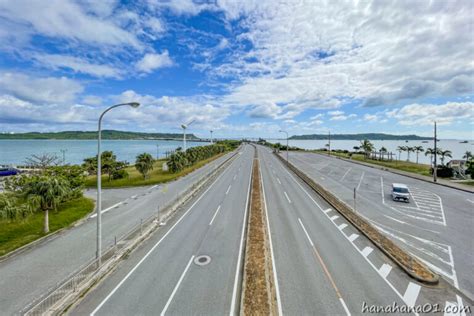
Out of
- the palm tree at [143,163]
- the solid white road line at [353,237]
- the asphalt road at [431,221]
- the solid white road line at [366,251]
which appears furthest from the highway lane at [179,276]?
the palm tree at [143,163]

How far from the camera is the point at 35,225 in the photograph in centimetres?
2092

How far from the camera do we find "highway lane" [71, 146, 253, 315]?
32.8 ft

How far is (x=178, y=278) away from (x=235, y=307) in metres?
3.77

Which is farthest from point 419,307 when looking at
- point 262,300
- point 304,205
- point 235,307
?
point 304,205

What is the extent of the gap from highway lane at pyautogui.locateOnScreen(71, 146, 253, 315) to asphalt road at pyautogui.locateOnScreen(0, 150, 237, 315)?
10.5 ft

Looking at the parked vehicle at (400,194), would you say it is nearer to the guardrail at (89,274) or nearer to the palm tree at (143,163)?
the guardrail at (89,274)

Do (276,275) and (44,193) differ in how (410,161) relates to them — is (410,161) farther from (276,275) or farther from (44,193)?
(44,193)

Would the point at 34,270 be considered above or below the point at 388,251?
below

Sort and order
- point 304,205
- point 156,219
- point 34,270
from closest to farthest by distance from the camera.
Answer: point 34,270 < point 156,219 < point 304,205

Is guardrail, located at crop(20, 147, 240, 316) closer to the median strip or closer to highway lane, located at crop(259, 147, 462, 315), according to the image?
the median strip

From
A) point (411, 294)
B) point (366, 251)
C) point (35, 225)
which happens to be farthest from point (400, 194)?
point (35, 225)

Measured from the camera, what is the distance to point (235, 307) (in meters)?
9.97

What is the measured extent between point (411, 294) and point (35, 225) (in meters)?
29.1

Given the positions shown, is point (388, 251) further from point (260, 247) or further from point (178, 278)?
point (178, 278)
